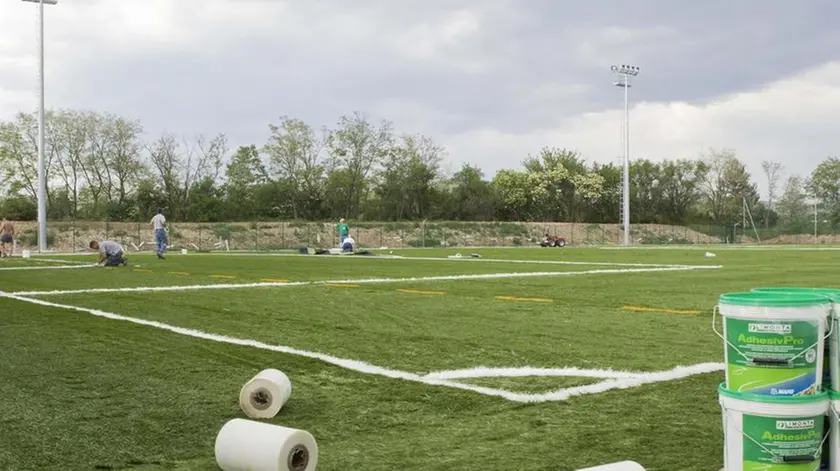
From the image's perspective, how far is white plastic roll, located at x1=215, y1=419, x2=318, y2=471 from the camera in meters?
3.43

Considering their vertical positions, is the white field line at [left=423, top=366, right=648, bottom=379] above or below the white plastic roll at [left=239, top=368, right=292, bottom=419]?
below

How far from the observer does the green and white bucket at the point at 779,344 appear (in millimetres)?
3166

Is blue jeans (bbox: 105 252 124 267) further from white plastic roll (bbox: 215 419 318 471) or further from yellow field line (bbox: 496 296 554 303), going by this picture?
white plastic roll (bbox: 215 419 318 471)

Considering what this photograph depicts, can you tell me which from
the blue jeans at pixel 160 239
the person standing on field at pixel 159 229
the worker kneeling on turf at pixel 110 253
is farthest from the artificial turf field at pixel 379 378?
the blue jeans at pixel 160 239

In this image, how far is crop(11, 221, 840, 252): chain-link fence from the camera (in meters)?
55.9

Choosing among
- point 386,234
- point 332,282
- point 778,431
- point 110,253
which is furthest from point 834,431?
point 386,234

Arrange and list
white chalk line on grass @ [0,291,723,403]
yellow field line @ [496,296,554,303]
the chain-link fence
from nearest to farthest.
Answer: white chalk line on grass @ [0,291,723,403] < yellow field line @ [496,296,554,303] < the chain-link fence

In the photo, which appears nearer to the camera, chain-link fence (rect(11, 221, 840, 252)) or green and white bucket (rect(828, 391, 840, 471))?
green and white bucket (rect(828, 391, 840, 471))

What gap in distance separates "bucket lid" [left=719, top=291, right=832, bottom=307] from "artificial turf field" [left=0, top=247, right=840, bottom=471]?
0.88m

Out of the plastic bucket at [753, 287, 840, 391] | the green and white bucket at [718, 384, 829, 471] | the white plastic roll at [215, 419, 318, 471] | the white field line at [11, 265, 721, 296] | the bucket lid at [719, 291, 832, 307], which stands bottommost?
the white field line at [11, 265, 721, 296]

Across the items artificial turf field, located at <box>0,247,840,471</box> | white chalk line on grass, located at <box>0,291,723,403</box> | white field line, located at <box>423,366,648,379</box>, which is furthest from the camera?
white field line, located at <box>423,366,648,379</box>

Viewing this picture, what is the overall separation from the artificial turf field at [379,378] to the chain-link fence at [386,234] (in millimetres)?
43707

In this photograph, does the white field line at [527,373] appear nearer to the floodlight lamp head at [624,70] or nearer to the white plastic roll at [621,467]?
the white plastic roll at [621,467]

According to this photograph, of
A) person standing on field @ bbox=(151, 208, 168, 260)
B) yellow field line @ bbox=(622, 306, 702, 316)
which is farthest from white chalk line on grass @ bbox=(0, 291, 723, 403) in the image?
person standing on field @ bbox=(151, 208, 168, 260)
